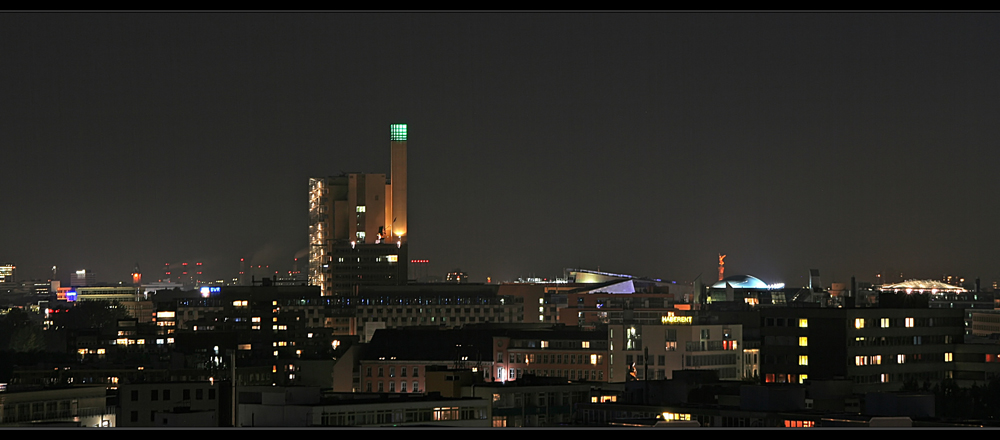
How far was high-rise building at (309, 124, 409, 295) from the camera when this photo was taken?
471ft

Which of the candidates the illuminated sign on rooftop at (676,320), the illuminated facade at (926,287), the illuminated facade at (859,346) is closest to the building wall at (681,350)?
the illuminated sign on rooftop at (676,320)

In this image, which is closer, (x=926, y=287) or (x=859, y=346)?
(x=859, y=346)

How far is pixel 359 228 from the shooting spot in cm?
14862

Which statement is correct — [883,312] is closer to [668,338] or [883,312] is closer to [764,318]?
[764,318]

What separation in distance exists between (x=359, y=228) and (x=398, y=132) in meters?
10.0

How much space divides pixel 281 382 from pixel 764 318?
20344mm

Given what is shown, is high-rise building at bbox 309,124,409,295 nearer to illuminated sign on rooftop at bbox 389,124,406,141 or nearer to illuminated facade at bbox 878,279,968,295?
illuminated sign on rooftop at bbox 389,124,406,141

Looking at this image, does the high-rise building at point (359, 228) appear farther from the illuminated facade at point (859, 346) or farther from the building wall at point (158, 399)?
the building wall at point (158, 399)

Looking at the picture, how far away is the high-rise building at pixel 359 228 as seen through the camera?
14350 cm

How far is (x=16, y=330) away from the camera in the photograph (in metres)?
100

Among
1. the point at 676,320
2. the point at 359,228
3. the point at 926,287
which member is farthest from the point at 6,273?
the point at 676,320

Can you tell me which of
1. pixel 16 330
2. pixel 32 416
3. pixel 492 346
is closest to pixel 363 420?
pixel 32 416

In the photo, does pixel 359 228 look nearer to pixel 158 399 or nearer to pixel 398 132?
pixel 398 132
